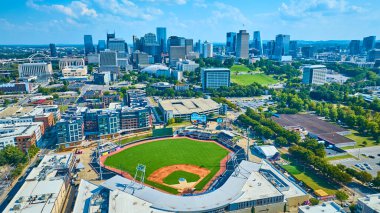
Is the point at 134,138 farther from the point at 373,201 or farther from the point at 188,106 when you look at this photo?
the point at 373,201

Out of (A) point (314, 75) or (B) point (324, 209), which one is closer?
(B) point (324, 209)

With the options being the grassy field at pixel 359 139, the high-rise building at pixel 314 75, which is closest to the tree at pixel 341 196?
the grassy field at pixel 359 139

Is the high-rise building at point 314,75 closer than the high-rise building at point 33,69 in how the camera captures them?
Yes

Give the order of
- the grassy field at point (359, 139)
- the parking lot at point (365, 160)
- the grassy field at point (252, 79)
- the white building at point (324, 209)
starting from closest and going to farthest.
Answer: the white building at point (324, 209) < the parking lot at point (365, 160) < the grassy field at point (359, 139) < the grassy field at point (252, 79)

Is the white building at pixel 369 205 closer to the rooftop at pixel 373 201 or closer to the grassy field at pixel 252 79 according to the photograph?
the rooftop at pixel 373 201

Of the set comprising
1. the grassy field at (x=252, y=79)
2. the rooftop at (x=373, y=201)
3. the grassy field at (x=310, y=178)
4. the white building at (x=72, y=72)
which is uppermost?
the white building at (x=72, y=72)

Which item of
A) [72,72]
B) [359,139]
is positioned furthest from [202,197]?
[72,72]
